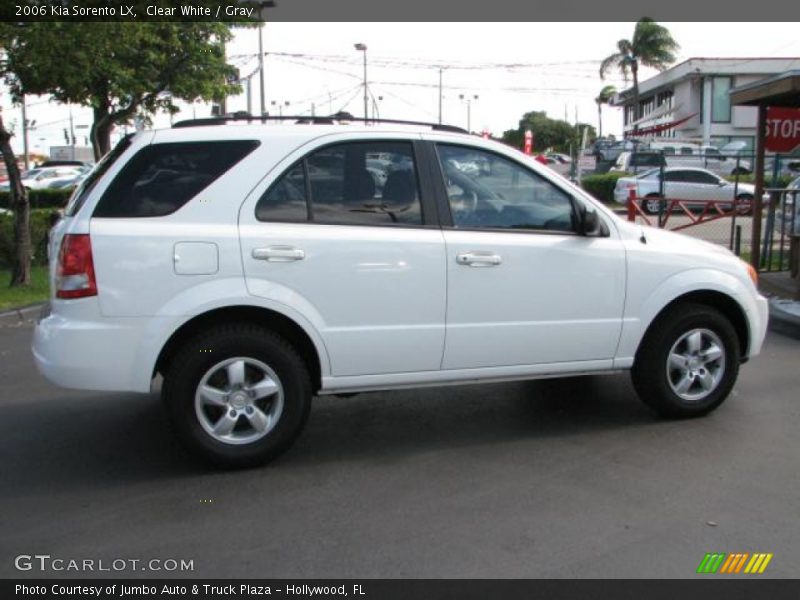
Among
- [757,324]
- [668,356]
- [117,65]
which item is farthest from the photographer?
→ [117,65]

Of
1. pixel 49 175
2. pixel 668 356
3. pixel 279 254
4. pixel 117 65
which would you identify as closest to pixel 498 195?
pixel 279 254

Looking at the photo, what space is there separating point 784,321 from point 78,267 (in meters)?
7.33

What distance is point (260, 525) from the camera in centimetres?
387

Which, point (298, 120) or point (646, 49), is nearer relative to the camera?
point (298, 120)

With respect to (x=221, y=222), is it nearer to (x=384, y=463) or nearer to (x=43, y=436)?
(x=384, y=463)

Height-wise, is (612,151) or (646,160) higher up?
(612,151)

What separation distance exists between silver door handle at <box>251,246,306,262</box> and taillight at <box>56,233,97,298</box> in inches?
32.9

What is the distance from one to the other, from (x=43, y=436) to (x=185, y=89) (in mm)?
13117

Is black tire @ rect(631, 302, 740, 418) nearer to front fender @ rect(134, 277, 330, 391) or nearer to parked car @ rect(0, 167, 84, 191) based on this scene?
front fender @ rect(134, 277, 330, 391)

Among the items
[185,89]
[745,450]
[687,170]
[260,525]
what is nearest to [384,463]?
[260,525]

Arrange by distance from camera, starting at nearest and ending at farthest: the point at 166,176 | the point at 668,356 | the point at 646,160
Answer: the point at 166,176 < the point at 668,356 < the point at 646,160

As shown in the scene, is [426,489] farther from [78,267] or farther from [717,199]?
[717,199]

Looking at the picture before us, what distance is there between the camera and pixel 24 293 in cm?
1074

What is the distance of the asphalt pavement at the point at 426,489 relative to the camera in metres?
3.57
